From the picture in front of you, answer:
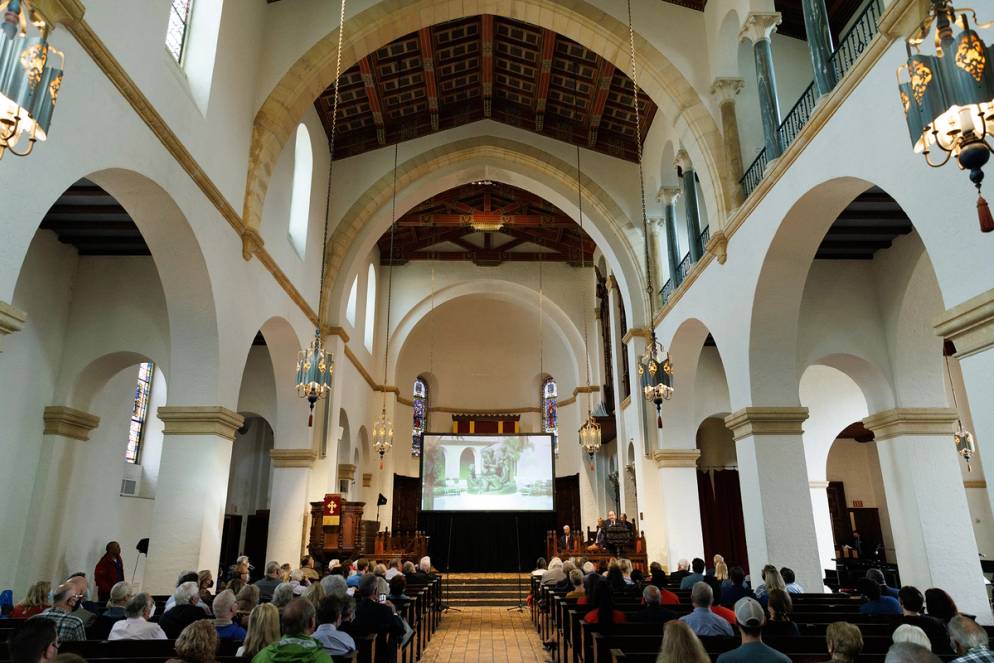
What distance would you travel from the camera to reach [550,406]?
2300cm

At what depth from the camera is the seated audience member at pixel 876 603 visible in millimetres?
5512

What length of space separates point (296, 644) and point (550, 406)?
20050 mm

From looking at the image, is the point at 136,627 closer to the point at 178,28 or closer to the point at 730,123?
the point at 178,28

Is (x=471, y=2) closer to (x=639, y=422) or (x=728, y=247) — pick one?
(x=728, y=247)

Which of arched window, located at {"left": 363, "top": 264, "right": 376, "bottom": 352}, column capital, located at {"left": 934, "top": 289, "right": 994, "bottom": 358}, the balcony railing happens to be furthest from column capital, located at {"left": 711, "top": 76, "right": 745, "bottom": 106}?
arched window, located at {"left": 363, "top": 264, "right": 376, "bottom": 352}

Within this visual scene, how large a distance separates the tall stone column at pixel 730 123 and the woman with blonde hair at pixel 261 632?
838 centimetres

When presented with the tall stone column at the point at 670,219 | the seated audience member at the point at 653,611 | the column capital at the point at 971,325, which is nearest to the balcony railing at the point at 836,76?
the column capital at the point at 971,325

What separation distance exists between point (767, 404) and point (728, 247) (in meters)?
2.30

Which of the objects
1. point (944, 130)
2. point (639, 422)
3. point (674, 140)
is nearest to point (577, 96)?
point (674, 140)

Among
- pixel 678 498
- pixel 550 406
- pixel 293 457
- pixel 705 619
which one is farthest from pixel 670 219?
pixel 550 406

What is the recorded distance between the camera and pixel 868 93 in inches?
232

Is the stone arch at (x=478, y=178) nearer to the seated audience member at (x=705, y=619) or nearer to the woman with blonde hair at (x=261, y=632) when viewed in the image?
the seated audience member at (x=705, y=619)

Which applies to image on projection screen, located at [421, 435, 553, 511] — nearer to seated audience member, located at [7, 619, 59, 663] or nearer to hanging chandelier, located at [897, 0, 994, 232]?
hanging chandelier, located at [897, 0, 994, 232]

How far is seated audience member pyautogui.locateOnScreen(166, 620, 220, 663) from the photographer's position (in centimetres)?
288
